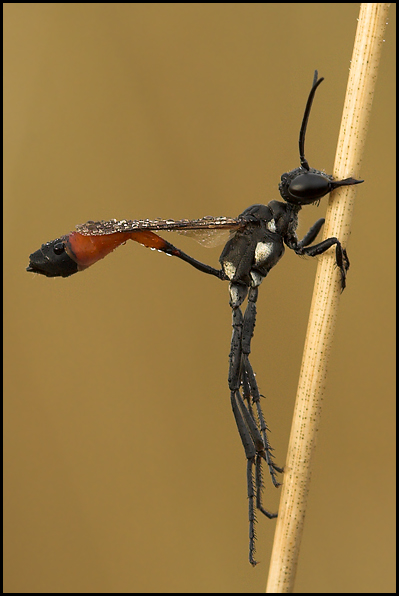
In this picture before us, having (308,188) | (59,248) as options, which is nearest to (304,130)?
(308,188)

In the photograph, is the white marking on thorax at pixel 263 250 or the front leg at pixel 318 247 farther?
the white marking on thorax at pixel 263 250

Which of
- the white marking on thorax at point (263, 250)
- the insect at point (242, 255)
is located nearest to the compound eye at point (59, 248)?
the insect at point (242, 255)

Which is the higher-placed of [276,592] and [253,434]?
[253,434]

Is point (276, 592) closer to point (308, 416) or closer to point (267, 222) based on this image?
point (308, 416)

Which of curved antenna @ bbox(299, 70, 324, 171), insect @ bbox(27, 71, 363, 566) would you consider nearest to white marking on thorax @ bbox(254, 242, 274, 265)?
insect @ bbox(27, 71, 363, 566)

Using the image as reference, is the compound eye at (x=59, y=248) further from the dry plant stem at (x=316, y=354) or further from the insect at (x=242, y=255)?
the dry plant stem at (x=316, y=354)

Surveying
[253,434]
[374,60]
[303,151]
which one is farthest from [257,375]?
[374,60]
